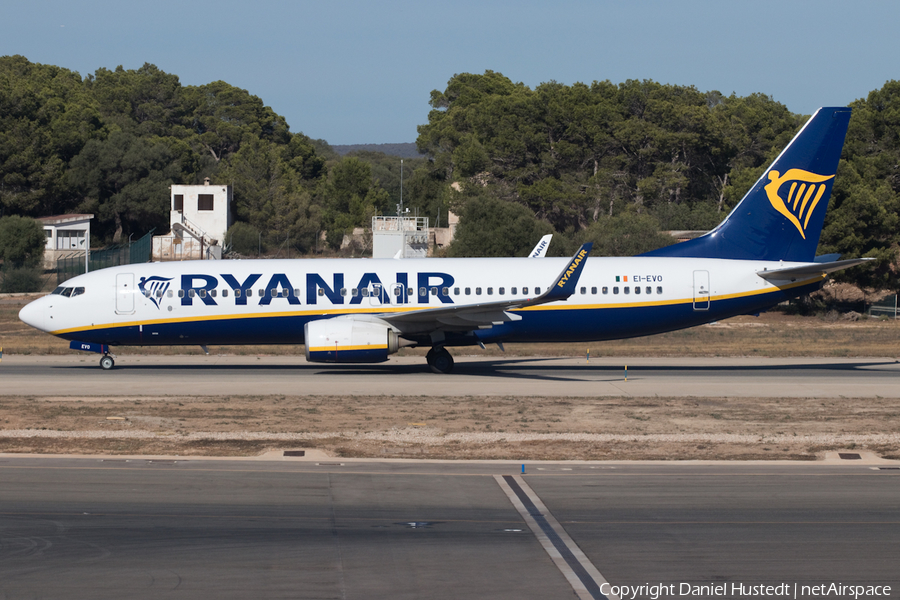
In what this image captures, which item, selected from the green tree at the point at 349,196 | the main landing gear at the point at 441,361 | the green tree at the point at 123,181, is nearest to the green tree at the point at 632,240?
the main landing gear at the point at 441,361

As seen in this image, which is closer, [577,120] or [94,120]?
[577,120]

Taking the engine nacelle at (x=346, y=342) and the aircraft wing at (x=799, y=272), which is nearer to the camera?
the engine nacelle at (x=346, y=342)

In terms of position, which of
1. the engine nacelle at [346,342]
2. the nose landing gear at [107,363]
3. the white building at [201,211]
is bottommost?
the nose landing gear at [107,363]

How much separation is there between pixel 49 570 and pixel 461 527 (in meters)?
5.00

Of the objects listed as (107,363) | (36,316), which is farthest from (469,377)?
(36,316)

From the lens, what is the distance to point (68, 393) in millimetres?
24281

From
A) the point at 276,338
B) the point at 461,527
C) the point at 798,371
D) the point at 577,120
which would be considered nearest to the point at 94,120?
the point at 577,120

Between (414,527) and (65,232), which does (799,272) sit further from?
(65,232)

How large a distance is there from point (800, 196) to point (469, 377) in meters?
12.8

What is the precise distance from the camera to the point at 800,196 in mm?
30500

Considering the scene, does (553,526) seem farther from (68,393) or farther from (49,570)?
(68,393)

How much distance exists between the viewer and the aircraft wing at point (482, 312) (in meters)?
26.6

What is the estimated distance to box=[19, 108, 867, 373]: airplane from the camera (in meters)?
28.8

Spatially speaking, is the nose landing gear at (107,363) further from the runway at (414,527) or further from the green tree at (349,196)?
the green tree at (349,196)
